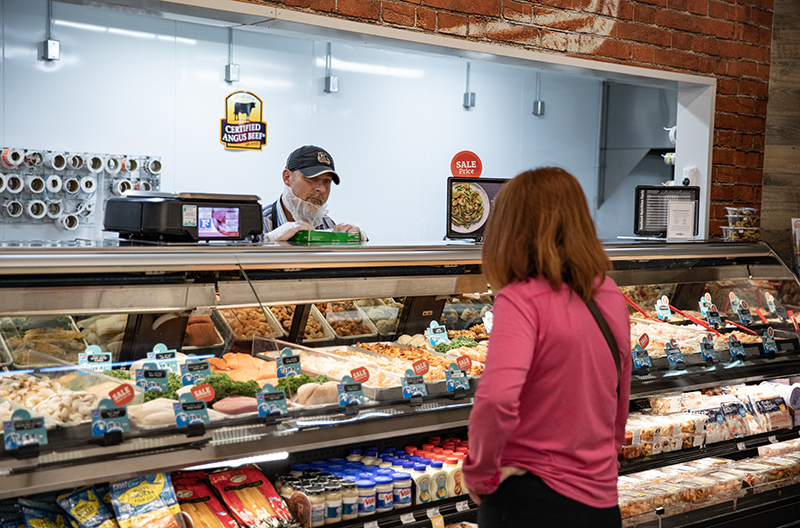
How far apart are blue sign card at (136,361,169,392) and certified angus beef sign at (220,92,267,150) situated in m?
4.25

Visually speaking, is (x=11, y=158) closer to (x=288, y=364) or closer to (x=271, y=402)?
(x=288, y=364)

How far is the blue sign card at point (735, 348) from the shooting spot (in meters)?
3.93

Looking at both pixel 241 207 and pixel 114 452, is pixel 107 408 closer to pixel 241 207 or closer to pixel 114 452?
pixel 114 452

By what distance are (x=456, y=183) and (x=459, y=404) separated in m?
1.25

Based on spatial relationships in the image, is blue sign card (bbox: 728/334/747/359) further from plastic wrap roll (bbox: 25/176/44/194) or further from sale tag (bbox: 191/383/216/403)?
plastic wrap roll (bbox: 25/176/44/194)

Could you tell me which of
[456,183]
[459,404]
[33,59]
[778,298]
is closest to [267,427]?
[459,404]

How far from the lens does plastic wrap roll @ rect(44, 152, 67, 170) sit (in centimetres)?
560

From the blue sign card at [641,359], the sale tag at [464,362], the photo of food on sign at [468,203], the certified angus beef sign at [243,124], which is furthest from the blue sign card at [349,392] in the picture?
the certified angus beef sign at [243,124]

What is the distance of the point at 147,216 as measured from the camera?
2.67m

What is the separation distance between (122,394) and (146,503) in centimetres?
35

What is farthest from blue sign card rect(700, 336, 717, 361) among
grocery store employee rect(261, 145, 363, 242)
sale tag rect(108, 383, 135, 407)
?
sale tag rect(108, 383, 135, 407)

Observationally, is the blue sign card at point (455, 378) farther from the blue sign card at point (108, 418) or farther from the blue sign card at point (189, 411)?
the blue sign card at point (108, 418)

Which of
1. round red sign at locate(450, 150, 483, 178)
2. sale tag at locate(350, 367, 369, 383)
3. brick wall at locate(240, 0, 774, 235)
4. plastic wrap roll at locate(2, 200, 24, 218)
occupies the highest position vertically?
brick wall at locate(240, 0, 774, 235)

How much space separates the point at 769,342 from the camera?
4066 millimetres
